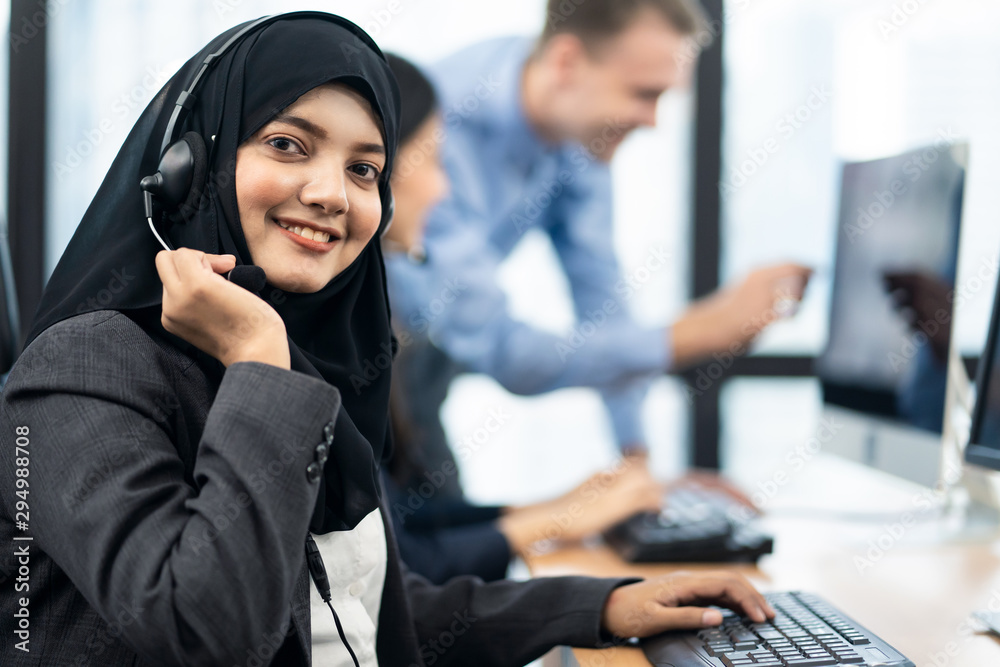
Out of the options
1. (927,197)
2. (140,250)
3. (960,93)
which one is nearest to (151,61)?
(140,250)

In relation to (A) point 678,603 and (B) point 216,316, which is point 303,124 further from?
(A) point 678,603

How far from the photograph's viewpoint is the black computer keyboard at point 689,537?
1145 mm

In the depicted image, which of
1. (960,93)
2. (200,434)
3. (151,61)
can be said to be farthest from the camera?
(960,93)

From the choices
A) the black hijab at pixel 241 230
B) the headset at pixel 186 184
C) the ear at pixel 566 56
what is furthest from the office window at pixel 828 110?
the headset at pixel 186 184

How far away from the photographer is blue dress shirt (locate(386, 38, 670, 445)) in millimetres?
1793

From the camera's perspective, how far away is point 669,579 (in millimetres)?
880

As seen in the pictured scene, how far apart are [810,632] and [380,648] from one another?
19.7 inches

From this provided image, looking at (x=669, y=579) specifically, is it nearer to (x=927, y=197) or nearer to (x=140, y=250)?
(x=140, y=250)

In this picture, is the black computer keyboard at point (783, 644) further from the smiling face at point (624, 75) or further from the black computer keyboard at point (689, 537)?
the smiling face at point (624, 75)

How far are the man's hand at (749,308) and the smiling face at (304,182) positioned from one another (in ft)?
3.43

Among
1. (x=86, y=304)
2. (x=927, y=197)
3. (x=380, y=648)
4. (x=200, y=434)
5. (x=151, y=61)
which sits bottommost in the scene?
(x=380, y=648)

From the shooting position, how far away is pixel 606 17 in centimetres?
200

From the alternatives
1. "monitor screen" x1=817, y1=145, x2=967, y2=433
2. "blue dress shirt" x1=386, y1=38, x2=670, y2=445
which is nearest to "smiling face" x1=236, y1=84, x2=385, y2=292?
"blue dress shirt" x1=386, y1=38, x2=670, y2=445

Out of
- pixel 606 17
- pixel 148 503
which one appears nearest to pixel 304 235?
pixel 148 503
